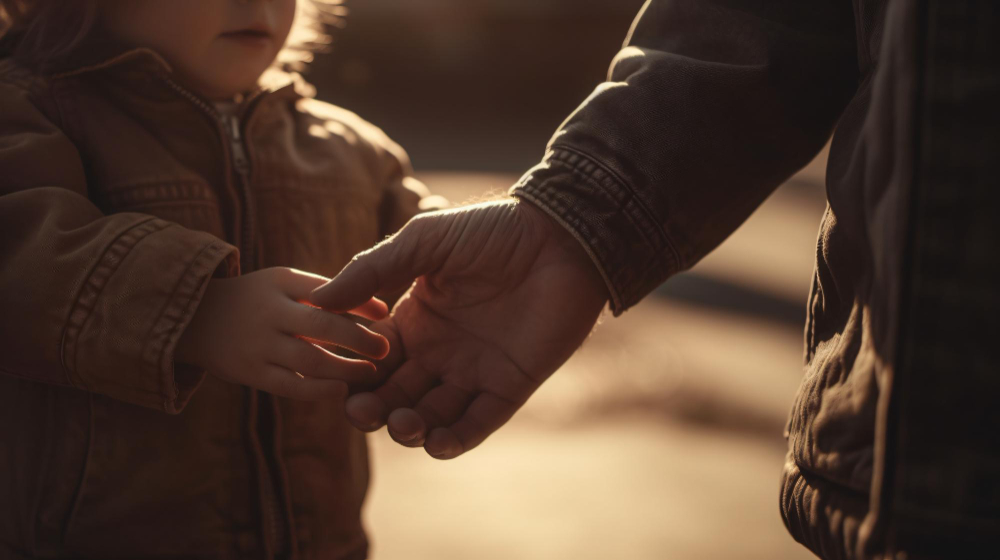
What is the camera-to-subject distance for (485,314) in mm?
1201

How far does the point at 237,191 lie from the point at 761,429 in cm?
226

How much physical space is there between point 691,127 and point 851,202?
39cm

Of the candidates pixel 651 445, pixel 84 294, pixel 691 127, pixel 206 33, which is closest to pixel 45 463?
pixel 84 294

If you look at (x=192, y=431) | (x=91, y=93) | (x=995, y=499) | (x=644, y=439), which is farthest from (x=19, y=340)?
(x=644, y=439)

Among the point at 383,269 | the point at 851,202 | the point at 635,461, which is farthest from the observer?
the point at 635,461

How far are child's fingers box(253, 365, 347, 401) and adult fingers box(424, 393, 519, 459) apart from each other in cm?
17

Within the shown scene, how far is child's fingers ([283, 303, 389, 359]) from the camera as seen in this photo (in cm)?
97

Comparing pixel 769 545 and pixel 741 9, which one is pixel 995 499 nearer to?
pixel 741 9

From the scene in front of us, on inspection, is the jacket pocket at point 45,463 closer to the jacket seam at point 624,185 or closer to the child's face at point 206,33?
the child's face at point 206,33

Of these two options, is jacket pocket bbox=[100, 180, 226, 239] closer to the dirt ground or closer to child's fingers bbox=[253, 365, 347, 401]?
child's fingers bbox=[253, 365, 347, 401]

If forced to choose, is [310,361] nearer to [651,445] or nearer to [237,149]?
[237,149]

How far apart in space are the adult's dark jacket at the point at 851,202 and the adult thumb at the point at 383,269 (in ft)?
0.58

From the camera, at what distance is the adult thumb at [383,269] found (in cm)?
100

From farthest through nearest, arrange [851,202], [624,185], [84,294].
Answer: [624,185]
[84,294]
[851,202]
